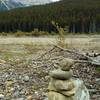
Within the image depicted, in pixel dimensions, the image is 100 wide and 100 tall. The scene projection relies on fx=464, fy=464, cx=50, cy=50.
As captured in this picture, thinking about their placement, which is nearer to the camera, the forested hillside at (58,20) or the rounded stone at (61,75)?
the rounded stone at (61,75)

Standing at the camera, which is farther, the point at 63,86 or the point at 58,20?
the point at 58,20

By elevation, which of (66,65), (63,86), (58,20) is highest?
(66,65)

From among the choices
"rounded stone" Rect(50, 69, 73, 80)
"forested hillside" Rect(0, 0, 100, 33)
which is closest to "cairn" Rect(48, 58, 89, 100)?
"rounded stone" Rect(50, 69, 73, 80)

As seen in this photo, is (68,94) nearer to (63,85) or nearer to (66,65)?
(63,85)

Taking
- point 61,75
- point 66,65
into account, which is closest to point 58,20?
point 66,65

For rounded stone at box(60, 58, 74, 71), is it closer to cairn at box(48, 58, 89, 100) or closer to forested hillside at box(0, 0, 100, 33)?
cairn at box(48, 58, 89, 100)

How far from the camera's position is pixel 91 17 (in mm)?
94875

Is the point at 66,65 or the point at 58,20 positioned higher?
the point at 66,65

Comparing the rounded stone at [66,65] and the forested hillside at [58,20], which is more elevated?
the rounded stone at [66,65]

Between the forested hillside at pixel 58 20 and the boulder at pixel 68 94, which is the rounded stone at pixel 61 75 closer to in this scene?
the boulder at pixel 68 94

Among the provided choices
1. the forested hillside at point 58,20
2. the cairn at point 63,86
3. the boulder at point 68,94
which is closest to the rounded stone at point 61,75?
the cairn at point 63,86

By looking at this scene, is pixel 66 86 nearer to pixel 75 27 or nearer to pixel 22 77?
pixel 22 77

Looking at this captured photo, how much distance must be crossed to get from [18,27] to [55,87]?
90.0m

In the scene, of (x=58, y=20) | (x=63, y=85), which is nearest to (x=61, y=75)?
(x=63, y=85)
